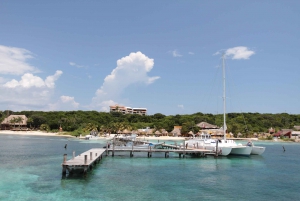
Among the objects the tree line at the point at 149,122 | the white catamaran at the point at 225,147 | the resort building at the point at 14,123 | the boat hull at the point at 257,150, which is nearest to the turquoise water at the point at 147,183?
the white catamaran at the point at 225,147

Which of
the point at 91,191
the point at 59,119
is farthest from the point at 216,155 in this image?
the point at 59,119

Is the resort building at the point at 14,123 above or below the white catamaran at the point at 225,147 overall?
above

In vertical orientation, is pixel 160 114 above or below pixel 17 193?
above

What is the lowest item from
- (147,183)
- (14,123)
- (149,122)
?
(147,183)

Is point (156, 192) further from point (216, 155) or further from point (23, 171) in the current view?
point (216, 155)

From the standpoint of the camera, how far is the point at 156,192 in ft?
64.7

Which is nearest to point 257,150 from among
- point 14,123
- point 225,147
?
point 225,147

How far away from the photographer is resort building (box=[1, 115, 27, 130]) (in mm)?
117238

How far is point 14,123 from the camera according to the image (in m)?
117

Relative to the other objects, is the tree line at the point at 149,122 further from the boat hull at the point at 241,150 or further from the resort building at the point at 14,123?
the boat hull at the point at 241,150

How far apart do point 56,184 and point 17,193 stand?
3.21 meters

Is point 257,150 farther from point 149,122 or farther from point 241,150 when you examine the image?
point 149,122

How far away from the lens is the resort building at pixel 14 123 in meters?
117

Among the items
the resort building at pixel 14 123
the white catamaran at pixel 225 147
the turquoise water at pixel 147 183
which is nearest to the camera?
the turquoise water at pixel 147 183
